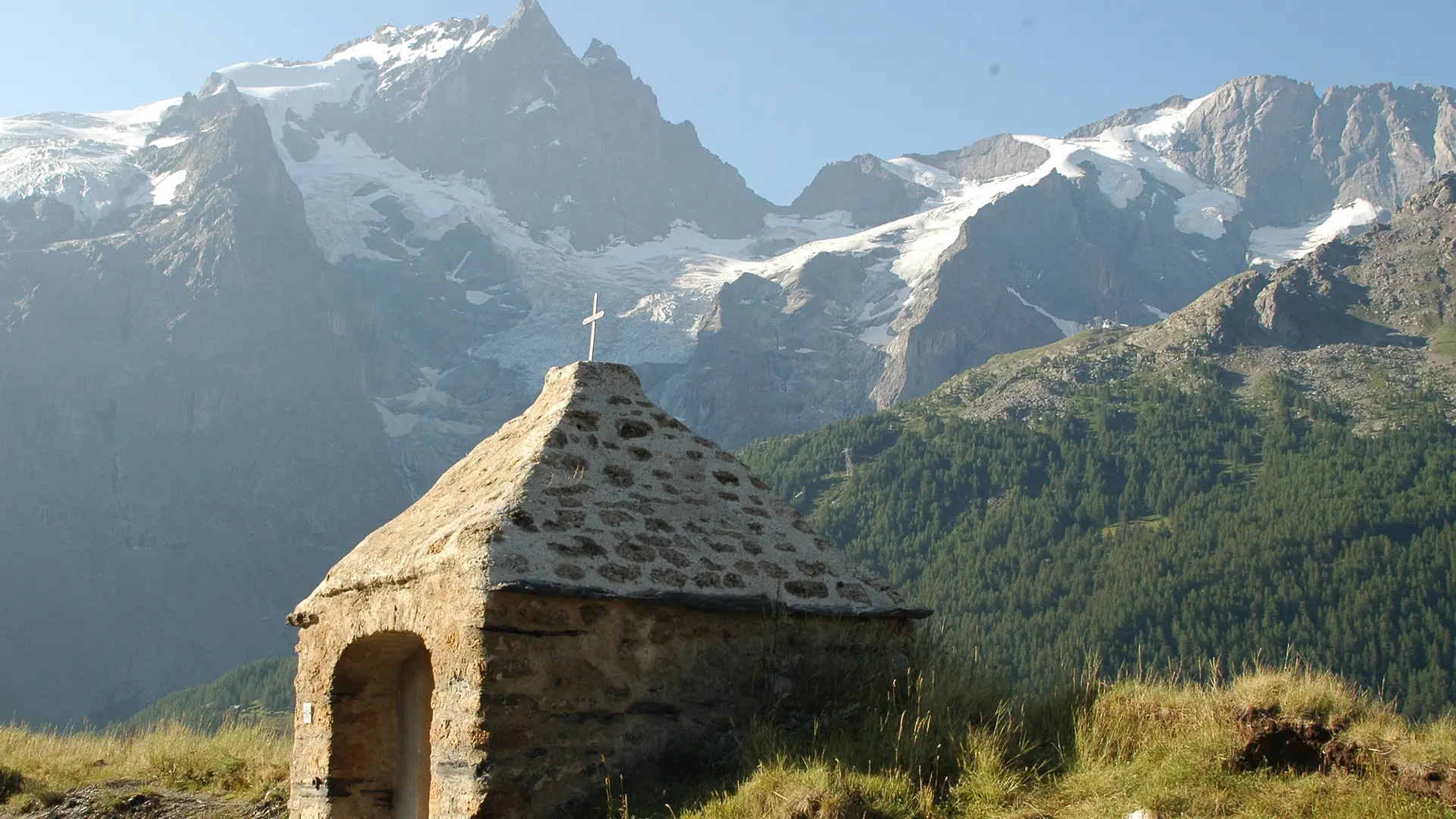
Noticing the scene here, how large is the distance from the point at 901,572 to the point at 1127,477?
27627 millimetres

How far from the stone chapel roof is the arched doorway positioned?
69 cm

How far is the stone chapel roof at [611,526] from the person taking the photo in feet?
27.7

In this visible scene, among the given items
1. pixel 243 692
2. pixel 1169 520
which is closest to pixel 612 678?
pixel 243 692

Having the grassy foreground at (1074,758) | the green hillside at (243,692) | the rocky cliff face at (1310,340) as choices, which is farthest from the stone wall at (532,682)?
the rocky cliff face at (1310,340)

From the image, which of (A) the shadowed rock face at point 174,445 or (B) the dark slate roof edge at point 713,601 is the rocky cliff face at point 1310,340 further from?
(B) the dark slate roof edge at point 713,601

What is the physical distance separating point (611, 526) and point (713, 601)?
3.16ft

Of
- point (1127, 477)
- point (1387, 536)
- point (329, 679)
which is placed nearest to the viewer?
point (329, 679)

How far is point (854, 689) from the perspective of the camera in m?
9.10

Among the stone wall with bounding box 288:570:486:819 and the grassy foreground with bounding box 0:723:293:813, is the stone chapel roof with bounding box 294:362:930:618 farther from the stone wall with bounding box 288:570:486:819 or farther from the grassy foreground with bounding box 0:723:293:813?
the grassy foreground with bounding box 0:723:293:813

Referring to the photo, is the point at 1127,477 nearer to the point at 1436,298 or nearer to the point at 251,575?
the point at 1436,298

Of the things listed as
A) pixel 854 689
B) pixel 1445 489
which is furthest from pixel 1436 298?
pixel 854 689

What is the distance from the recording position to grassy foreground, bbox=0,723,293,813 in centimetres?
1241

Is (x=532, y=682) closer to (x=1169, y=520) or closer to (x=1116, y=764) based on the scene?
(x=1116, y=764)

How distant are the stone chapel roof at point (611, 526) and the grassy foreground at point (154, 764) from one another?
3.22 metres
